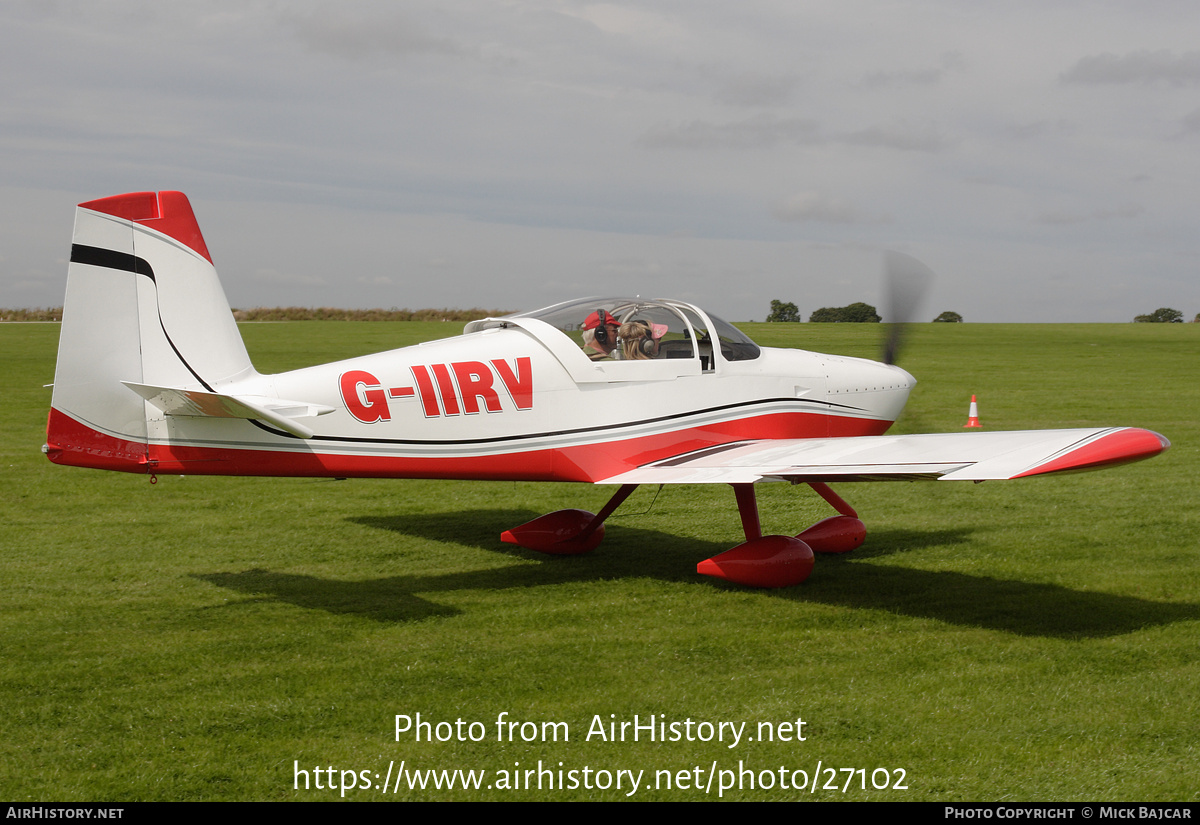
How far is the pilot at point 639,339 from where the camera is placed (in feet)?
25.0

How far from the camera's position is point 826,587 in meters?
7.57

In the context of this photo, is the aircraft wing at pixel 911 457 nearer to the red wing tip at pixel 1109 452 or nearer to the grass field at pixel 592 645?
the red wing tip at pixel 1109 452

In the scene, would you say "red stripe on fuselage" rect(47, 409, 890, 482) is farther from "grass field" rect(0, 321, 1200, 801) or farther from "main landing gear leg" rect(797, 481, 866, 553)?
"grass field" rect(0, 321, 1200, 801)

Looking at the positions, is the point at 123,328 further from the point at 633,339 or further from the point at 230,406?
the point at 633,339

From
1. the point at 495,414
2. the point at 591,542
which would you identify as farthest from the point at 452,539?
the point at 495,414

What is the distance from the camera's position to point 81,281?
607 centimetres

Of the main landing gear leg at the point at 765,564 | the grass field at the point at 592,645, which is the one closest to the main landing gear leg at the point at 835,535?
the grass field at the point at 592,645

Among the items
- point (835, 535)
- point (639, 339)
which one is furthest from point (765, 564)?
point (639, 339)

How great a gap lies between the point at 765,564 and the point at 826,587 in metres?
0.58

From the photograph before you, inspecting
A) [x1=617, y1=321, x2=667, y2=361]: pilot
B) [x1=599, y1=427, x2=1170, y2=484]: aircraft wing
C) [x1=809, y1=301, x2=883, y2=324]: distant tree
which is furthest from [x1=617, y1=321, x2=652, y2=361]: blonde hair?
[x1=809, y1=301, x2=883, y2=324]: distant tree

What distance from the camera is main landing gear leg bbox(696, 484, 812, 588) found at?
737 cm

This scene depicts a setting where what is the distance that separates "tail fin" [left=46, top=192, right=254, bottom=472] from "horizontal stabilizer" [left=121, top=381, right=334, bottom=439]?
191 mm

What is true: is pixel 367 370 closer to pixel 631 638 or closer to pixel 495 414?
pixel 495 414

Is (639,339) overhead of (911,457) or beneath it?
overhead
